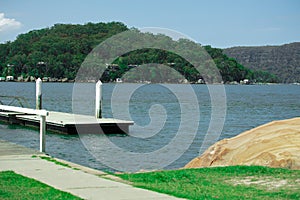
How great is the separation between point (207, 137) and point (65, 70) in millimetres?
148486

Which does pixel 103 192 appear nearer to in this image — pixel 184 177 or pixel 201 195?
pixel 201 195

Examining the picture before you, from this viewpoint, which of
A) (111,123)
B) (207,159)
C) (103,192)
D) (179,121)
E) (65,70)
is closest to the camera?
(103,192)

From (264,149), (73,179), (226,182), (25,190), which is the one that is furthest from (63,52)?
(25,190)

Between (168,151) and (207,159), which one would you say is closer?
(207,159)

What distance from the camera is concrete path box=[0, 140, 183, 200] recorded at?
28.6 ft

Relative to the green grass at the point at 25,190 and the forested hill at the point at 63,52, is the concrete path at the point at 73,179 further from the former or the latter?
the forested hill at the point at 63,52

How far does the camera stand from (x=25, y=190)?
9070 mm

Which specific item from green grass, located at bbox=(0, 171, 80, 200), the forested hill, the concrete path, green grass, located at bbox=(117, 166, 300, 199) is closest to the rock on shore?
green grass, located at bbox=(117, 166, 300, 199)

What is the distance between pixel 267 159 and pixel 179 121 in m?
35.0

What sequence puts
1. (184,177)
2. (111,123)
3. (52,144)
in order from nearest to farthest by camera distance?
(184,177), (52,144), (111,123)

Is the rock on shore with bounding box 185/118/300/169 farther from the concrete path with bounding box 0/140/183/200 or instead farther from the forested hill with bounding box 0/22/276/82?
the forested hill with bounding box 0/22/276/82

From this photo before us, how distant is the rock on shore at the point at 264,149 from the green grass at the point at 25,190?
476cm

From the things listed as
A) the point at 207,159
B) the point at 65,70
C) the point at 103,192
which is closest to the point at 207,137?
the point at 207,159

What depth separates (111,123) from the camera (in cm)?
2983
